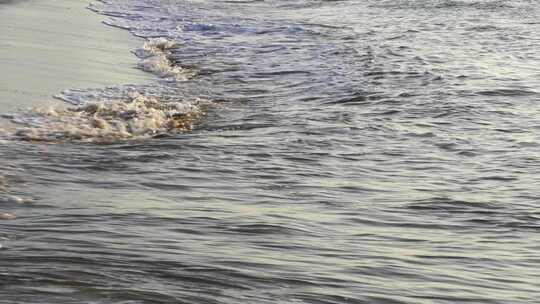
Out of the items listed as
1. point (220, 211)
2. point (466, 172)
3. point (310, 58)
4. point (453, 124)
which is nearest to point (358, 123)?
point (453, 124)

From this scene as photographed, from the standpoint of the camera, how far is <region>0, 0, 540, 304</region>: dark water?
4781 mm

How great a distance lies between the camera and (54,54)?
12.7 metres

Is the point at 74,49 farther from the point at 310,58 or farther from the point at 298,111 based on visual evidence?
the point at 298,111

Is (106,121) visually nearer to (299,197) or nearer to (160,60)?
(299,197)

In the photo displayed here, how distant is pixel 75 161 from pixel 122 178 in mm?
596

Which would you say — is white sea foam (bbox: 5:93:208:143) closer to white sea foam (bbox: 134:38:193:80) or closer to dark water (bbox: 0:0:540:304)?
dark water (bbox: 0:0:540:304)

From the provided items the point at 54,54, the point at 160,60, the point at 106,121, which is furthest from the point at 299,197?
the point at 160,60

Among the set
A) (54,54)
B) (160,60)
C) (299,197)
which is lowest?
(160,60)

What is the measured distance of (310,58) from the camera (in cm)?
1459

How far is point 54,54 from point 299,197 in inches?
276

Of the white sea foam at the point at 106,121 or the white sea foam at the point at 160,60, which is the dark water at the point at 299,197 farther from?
the white sea foam at the point at 160,60

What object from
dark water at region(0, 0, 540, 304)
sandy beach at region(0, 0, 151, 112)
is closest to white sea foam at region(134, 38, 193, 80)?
sandy beach at region(0, 0, 151, 112)

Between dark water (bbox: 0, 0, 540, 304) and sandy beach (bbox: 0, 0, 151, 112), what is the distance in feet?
1.67

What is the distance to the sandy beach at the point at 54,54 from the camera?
33.9 feet
